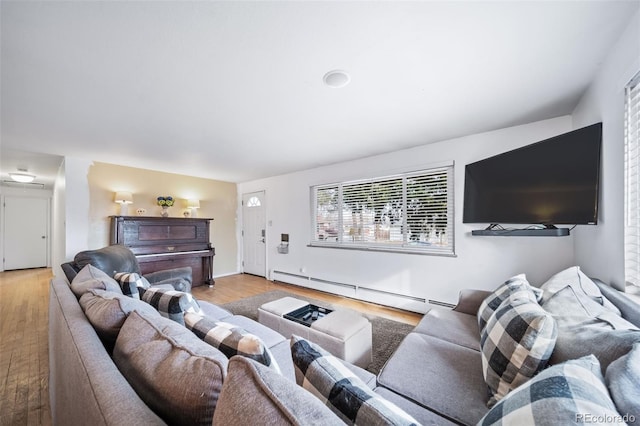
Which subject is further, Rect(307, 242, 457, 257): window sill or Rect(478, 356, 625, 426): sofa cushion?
Rect(307, 242, 457, 257): window sill

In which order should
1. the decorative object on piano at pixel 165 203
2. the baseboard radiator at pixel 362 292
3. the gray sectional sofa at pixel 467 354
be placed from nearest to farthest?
the gray sectional sofa at pixel 467 354 → the baseboard radiator at pixel 362 292 → the decorative object on piano at pixel 165 203

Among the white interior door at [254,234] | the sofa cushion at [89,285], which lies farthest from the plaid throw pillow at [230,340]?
the white interior door at [254,234]

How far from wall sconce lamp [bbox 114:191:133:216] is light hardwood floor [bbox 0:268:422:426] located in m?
1.58

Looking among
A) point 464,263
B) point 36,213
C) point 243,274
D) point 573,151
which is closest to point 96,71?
point 573,151

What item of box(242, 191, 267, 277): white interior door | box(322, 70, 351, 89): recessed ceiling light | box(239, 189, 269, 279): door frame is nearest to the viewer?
box(322, 70, 351, 89): recessed ceiling light

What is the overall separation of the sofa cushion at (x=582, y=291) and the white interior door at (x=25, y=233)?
9.71 metres

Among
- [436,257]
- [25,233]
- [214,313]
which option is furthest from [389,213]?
[25,233]

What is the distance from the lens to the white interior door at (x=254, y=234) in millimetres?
5172

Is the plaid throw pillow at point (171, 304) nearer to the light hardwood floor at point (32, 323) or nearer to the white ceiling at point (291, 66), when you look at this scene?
the light hardwood floor at point (32, 323)

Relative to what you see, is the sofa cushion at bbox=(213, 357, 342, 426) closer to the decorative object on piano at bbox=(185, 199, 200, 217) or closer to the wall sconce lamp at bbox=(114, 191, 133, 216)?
the wall sconce lamp at bbox=(114, 191, 133, 216)

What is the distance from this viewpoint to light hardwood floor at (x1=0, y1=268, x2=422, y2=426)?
1.57 meters

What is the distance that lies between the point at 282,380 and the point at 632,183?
2068 mm

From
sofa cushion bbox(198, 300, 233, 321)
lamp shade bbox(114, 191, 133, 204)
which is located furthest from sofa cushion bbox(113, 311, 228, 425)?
lamp shade bbox(114, 191, 133, 204)

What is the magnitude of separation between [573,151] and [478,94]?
79 centimetres
